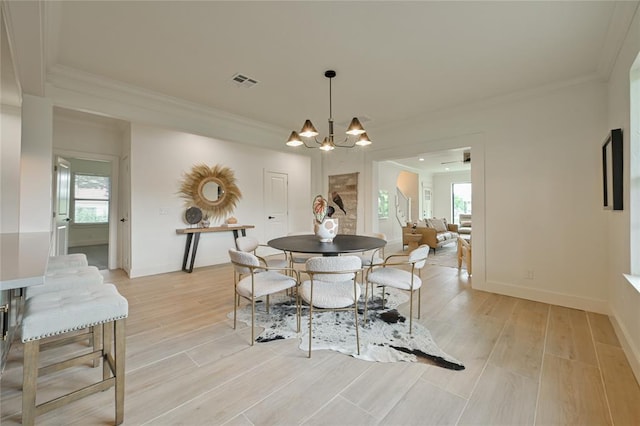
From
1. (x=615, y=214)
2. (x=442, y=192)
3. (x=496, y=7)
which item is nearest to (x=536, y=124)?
(x=615, y=214)

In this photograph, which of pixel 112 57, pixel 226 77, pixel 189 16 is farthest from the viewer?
pixel 226 77

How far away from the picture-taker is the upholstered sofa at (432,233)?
6512 mm

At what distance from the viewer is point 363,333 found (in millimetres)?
2383

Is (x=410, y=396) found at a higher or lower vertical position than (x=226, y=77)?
lower

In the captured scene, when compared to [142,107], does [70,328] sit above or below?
below

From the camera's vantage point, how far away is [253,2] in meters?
2.02

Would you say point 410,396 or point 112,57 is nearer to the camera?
point 410,396

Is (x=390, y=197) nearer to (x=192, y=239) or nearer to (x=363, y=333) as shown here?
(x=192, y=239)

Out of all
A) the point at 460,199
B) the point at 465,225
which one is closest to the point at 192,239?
the point at 465,225

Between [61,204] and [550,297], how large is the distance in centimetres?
757

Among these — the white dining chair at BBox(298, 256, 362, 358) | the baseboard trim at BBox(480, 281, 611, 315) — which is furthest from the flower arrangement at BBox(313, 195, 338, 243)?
the baseboard trim at BBox(480, 281, 611, 315)

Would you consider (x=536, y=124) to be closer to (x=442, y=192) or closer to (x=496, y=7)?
(x=496, y=7)

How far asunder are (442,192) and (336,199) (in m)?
7.30

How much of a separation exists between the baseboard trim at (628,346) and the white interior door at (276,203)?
5.30 metres
